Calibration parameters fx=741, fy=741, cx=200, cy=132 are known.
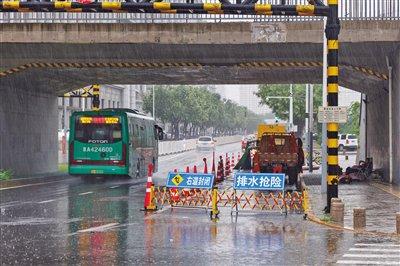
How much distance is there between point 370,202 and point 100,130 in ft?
54.1

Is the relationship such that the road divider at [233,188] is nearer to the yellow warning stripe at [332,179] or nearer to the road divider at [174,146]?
the yellow warning stripe at [332,179]

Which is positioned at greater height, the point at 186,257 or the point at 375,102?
the point at 375,102

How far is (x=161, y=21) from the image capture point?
27875 mm

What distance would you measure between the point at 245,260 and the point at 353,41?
55.2 feet

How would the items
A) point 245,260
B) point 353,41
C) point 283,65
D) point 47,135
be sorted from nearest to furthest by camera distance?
1. point 245,260
2. point 353,41
3. point 283,65
4. point 47,135

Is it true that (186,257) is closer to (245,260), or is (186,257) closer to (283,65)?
(245,260)

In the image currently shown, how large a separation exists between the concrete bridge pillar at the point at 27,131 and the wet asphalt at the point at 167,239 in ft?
45.9

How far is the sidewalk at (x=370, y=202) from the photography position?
16830 mm

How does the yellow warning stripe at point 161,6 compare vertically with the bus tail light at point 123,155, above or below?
above

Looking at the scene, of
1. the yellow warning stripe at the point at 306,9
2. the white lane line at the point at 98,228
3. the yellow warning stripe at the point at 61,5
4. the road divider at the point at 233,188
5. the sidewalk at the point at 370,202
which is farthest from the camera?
the road divider at the point at 233,188

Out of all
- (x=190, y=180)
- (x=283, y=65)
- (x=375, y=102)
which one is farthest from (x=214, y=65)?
(x=190, y=180)

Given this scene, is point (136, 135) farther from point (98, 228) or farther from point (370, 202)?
point (98, 228)

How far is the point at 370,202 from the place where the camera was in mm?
21797

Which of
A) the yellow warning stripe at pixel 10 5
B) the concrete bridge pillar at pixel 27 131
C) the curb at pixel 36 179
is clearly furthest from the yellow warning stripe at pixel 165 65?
the yellow warning stripe at pixel 10 5
